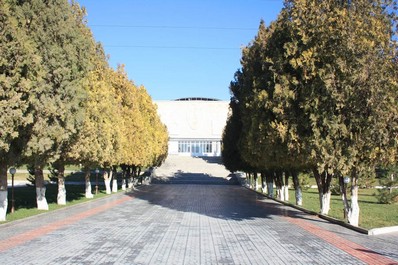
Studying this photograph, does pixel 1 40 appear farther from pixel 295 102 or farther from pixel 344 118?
pixel 344 118

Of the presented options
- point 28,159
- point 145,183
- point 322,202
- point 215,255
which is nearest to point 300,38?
point 322,202

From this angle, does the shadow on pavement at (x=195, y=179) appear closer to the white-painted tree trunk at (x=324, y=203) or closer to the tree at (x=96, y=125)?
the tree at (x=96, y=125)

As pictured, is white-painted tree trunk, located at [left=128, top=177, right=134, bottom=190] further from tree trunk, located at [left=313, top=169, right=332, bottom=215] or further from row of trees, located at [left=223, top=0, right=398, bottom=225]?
row of trees, located at [left=223, top=0, right=398, bottom=225]

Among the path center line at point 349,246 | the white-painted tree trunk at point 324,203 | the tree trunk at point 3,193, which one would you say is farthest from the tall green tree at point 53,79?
the white-painted tree trunk at point 324,203

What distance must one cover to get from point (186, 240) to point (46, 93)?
7.38 meters

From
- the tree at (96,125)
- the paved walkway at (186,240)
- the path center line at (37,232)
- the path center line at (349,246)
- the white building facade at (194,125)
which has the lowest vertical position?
the path center line at (349,246)

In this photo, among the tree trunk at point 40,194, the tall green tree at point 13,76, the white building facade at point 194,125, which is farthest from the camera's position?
the white building facade at point 194,125

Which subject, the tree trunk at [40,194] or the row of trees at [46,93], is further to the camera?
Result: the tree trunk at [40,194]

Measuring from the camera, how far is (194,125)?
95.9 metres

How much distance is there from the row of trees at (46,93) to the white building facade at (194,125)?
69.9 metres

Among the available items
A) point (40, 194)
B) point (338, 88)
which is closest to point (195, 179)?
point (40, 194)

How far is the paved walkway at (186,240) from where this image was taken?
945cm

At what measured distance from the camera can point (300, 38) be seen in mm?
16250

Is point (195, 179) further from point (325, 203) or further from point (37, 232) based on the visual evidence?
point (37, 232)
